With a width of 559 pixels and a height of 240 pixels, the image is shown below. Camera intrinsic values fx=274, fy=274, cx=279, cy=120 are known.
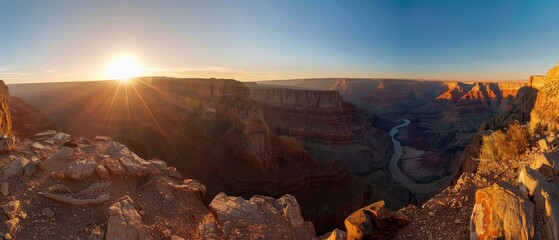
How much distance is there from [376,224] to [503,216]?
259cm

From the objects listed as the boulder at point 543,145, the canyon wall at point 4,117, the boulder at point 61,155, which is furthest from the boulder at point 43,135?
the boulder at point 543,145

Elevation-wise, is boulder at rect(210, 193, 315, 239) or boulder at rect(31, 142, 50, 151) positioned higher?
boulder at rect(31, 142, 50, 151)

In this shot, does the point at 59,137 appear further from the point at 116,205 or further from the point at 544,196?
the point at 544,196

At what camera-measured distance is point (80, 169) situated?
29.4 ft

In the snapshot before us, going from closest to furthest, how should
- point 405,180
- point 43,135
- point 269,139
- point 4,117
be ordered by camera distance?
point 43,135 → point 4,117 → point 269,139 → point 405,180

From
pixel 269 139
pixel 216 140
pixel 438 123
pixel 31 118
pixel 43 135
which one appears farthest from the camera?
pixel 438 123

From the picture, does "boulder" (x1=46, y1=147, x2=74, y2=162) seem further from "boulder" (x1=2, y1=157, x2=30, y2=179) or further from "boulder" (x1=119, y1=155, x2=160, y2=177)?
"boulder" (x1=119, y1=155, x2=160, y2=177)

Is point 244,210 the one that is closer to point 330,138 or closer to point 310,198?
point 310,198

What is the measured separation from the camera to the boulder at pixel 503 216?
4695mm

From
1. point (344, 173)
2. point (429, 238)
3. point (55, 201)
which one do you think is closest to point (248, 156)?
point (344, 173)

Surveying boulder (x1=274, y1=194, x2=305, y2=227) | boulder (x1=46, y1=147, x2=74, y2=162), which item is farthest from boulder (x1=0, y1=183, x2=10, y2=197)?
boulder (x1=274, y1=194, x2=305, y2=227)

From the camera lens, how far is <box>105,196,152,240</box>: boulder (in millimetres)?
7180

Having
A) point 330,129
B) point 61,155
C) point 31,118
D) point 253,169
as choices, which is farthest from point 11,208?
point 330,129

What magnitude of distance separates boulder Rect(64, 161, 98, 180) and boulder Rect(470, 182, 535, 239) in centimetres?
1070
